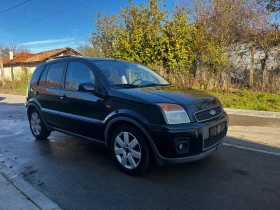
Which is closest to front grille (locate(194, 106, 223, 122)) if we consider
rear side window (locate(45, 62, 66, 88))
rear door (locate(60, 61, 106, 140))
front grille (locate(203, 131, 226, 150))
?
front grille (locate(203, 131, 226, 150))

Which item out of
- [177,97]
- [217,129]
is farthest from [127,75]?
[217,129]

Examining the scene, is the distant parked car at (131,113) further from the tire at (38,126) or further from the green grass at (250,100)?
the green grass at (250,100)

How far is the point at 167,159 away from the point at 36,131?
3.78 meters

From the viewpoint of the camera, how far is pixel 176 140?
126 inches

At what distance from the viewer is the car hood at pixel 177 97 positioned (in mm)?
3398

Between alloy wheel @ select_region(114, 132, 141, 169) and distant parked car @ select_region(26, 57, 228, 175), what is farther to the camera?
alloy wheel @ select_region(114, 132, 141, 169)

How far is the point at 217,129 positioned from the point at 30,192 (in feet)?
8.92

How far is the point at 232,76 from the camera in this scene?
1245 cm

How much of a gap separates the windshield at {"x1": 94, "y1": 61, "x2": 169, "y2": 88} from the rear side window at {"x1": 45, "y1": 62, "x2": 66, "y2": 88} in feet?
3.18

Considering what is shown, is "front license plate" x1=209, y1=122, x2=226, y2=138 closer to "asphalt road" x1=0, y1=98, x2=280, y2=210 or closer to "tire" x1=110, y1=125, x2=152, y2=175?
"asphalt road" x1=0, y1=98, x2=280, y2=210

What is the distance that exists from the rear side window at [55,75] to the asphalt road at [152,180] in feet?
4.38

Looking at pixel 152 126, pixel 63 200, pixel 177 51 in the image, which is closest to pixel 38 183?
pixel 63 200

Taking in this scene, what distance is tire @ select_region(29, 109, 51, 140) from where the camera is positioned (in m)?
5.60

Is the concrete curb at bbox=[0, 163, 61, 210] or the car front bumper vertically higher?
the car front bumper
